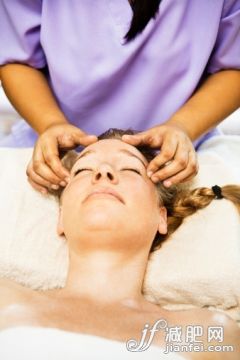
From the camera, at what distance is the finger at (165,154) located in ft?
3.43

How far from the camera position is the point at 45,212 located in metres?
1.17

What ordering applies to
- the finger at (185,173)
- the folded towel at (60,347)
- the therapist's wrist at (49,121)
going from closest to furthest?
the folded towel at (60,347) < the finger at (185,173) < the therapist's wrist at (49,121)

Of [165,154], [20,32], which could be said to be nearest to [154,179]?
[165,154]

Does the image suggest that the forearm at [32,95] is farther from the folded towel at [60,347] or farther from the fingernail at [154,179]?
the folded towel at [60,347]

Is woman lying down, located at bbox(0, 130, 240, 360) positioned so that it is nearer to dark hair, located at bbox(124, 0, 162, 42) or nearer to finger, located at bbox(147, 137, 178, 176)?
finger, located at bbox(147, 137, 178, 176)

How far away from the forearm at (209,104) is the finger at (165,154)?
11 centimetres

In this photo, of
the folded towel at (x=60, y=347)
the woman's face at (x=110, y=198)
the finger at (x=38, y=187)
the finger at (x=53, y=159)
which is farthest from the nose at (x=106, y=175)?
the folded towel at (x=60, y=347)

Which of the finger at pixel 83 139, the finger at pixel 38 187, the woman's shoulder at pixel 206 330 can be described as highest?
the finger at pixel 83 139

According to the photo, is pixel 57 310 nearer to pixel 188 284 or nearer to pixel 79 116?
pixel 188 284

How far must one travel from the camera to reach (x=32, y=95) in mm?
1241

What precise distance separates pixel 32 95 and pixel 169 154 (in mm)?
412

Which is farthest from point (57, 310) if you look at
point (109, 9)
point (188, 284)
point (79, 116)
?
point (109, 9)

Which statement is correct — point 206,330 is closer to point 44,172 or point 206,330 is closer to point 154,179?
point 154,179

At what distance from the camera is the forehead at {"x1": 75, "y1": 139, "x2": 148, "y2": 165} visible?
1097 millimetres
